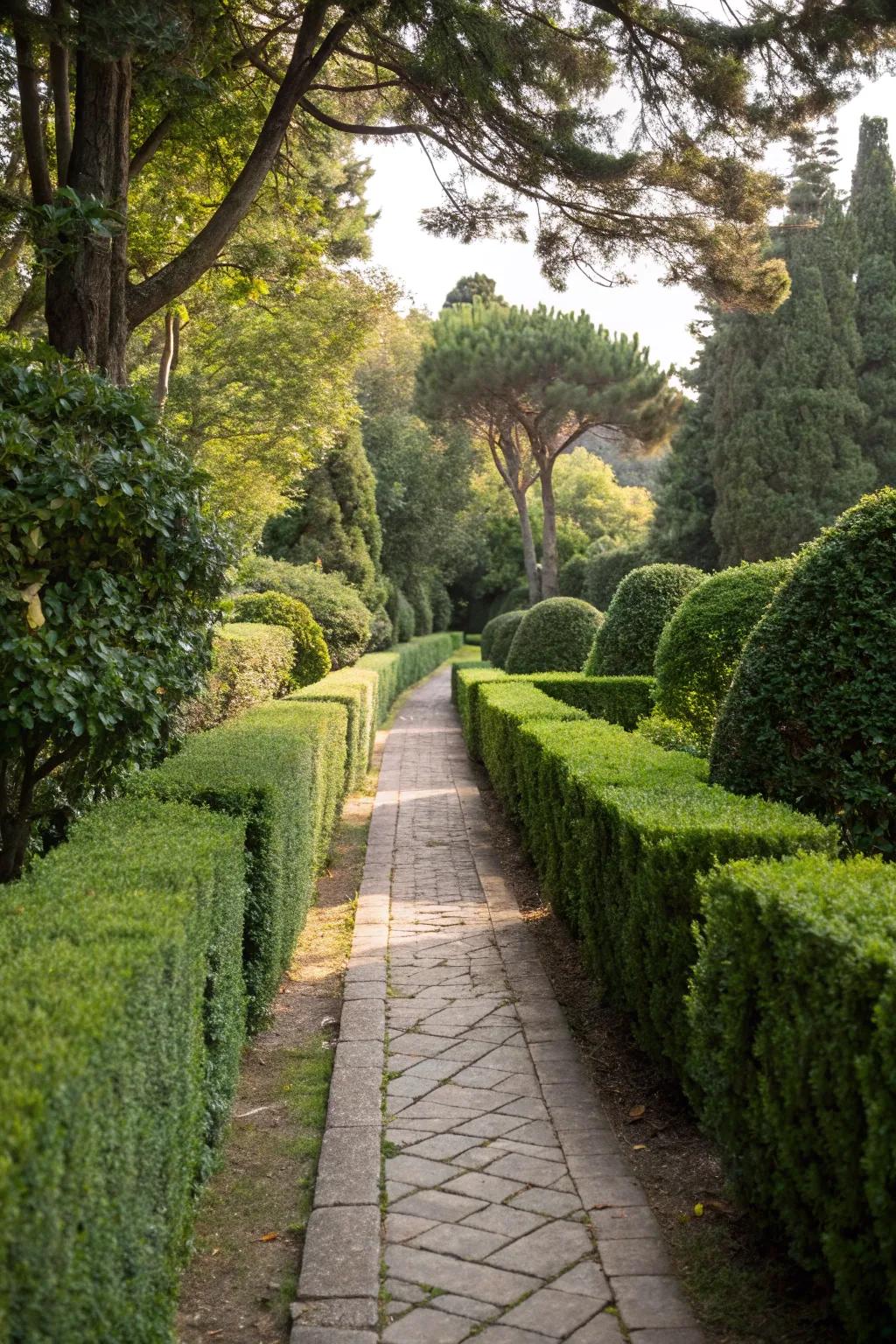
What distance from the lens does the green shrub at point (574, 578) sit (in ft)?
117

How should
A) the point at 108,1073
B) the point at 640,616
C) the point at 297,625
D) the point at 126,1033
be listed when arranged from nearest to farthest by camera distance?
the point at 108,1073, the point at 126,1033, the point at 640,616, the point at 297,625

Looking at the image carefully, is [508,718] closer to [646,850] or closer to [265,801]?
[265,801]

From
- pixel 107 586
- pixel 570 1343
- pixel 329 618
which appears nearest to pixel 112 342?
pixel 107 586

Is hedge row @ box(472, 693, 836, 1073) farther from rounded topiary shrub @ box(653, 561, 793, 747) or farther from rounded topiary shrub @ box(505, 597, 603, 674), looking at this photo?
rounded topiary shrub @ box(505, 597, 603, 674)

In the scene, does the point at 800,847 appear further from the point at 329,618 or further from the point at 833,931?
the point at 329,618

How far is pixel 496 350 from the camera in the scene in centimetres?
2741

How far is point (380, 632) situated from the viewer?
25.4m

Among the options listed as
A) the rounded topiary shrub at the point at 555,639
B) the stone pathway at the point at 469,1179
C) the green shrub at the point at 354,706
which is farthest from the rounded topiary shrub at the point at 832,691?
the rounded topiary shrub at the point at 555,639

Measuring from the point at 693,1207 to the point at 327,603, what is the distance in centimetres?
1505

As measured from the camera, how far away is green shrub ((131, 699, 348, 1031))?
4645mm

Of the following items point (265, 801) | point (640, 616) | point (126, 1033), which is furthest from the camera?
point (640, 616)

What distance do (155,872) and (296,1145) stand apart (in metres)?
1.45

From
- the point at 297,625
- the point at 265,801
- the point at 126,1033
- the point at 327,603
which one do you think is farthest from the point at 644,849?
the point at 327,603

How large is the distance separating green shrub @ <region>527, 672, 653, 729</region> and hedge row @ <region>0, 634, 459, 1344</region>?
24.7ft
